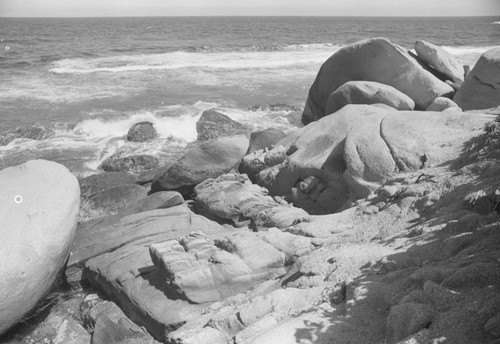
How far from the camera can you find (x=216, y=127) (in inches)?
653

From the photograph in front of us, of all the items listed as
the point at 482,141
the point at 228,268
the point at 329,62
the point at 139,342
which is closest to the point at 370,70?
the point at 329,62

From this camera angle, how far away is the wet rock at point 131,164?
13594 millimetres

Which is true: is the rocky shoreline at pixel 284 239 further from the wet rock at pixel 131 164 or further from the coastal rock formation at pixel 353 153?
the wet rock at pixel 131 164

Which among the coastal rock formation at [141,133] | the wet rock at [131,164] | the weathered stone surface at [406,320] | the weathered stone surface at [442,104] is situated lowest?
the wet rock at [131,164]

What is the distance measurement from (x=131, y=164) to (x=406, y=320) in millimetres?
10843

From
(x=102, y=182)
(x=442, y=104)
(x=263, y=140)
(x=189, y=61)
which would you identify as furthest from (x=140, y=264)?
(x=189, y=61)

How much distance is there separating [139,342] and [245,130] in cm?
1072

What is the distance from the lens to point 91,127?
17.4 m

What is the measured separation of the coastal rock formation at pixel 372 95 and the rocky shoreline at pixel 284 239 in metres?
0.07

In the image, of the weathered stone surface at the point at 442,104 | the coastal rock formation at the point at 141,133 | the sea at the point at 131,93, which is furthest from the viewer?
the coastal rock formation at the point at 141,133

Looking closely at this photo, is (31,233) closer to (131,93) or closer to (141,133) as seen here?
(141,133)

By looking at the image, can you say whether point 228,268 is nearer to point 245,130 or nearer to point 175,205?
point 175,205

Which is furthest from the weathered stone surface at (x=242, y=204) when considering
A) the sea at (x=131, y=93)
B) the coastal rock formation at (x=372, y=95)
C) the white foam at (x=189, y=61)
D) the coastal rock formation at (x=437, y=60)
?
the white foam at (x=189, y=61)

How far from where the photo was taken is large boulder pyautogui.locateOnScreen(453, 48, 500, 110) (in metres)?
11.6
